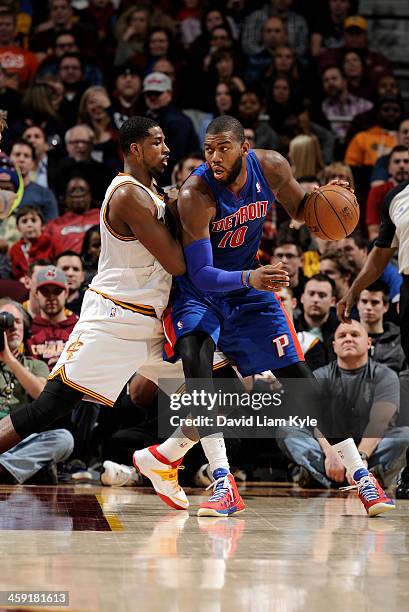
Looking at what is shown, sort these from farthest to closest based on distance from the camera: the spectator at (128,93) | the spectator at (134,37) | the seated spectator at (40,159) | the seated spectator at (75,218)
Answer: the spectator at (134,37) < the spectator at (128,93) < the seated spectator at (40,159) < the seated spectator at (75,218)

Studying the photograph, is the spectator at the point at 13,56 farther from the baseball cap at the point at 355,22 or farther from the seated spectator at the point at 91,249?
the baseball cap at the point at 355,22

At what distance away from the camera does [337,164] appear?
8.79 metres

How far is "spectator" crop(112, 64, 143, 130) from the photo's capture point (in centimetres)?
999

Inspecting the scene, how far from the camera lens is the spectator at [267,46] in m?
10.9

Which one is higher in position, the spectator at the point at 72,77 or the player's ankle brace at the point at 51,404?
the spectator at the point at 72,77

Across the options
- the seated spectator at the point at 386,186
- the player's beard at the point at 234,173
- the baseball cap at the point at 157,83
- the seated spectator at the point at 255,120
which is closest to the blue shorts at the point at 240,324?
the player's beard at the point at 234,173

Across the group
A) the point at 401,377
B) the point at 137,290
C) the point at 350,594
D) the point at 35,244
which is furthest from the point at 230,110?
the point at 350,594

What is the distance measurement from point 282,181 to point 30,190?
14.7ft

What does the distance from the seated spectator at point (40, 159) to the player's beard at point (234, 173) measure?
184 inches

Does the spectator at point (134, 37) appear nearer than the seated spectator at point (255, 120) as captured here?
No

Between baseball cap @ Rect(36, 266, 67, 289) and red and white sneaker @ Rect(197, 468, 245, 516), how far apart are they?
99.7 inches

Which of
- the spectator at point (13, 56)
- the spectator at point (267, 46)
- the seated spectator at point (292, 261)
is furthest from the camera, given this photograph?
the spectator at point (267, 46)

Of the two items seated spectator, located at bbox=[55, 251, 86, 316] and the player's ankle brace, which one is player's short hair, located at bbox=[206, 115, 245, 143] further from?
seated spectator, located at bbox=[55, 251, 86, 316]

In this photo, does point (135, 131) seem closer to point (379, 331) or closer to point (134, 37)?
point (379, 331)
